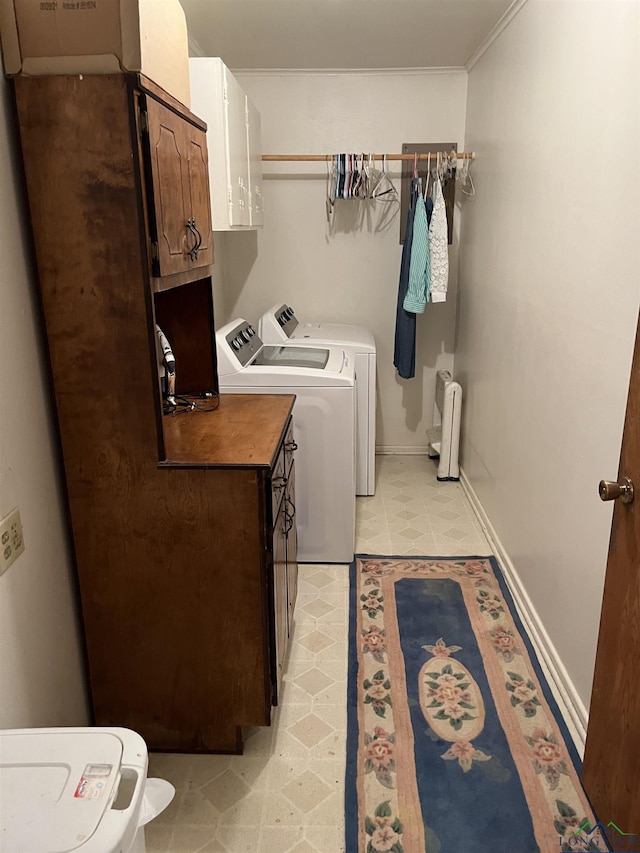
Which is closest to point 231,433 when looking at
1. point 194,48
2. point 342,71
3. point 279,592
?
point 279,592

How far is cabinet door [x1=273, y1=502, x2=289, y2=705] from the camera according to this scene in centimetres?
182

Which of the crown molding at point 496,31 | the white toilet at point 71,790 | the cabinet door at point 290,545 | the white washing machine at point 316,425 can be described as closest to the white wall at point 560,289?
the crown molding at point 496,31

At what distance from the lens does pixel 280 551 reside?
76.3 inches

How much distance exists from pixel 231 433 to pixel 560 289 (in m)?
1.21

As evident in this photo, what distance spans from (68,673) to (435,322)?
3.10 meters

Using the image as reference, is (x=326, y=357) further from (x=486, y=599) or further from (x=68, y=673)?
(x=68, y=673)

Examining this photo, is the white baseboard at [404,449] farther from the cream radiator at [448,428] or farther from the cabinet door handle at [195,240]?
the cabinet door handle at [195,240]

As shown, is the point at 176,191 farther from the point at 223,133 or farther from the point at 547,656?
the point at 547,656

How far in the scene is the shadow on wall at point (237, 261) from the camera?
155 inches

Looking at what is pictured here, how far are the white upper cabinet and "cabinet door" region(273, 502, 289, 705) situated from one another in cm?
134

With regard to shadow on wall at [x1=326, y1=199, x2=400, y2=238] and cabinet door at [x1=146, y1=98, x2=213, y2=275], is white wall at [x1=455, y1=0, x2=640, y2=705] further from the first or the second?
cabinet door at [x1=146, y1=98, x2=213, y2=275]

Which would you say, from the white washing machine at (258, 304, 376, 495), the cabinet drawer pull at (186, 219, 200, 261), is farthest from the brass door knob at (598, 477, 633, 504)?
the white washing machine at (258, 304, 376, 495)

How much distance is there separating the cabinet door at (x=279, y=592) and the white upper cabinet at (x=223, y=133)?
1335 millimetres

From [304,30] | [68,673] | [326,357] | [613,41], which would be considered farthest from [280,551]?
[304,30]
